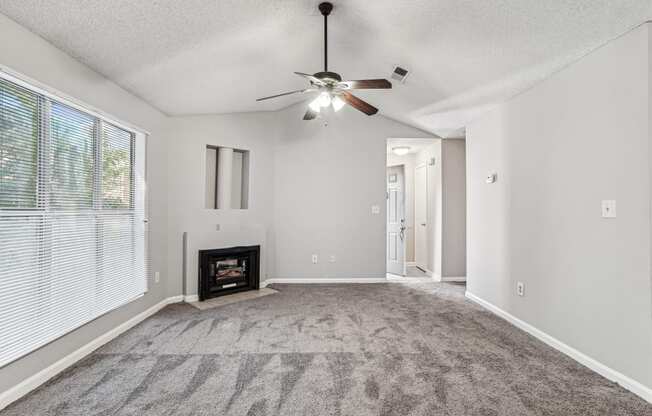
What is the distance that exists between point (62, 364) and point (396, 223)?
5101 mm

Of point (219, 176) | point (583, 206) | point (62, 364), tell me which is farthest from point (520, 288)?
point (62, 364)

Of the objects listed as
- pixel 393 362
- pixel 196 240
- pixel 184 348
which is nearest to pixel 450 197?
pixel 393 362

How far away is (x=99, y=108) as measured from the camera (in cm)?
264

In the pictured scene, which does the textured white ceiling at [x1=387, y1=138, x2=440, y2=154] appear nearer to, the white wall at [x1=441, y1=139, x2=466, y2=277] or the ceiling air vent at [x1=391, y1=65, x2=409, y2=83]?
the white wall at [x1=441, y1=139, x2=466, y2=277]

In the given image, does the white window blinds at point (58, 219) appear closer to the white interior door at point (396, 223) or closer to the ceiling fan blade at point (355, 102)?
the ceiling fan blade at point (355, 102)

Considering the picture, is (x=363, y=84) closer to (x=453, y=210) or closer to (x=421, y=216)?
(x=453, y=210)

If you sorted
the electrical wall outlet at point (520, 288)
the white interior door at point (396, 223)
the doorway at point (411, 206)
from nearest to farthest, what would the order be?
the electrical wall outlet at point (520, 288)
the doorway at point (411, 206)
the white interior door at point (396, 223)

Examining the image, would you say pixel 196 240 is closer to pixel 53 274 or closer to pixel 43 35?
pixel 53 274

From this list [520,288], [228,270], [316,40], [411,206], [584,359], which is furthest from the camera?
[411,206]

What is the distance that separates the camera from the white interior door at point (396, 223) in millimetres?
5832

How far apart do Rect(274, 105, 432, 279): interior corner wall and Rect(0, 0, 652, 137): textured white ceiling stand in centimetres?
132

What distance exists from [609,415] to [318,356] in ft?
6.01

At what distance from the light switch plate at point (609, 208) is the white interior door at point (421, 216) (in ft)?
12.2

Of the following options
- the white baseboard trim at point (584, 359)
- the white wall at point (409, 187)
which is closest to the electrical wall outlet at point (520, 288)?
the white baseboard trim at point (584, 359)
